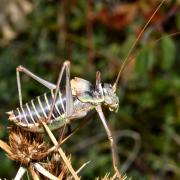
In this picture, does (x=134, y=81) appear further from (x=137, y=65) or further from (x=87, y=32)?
(x=137, y=65)

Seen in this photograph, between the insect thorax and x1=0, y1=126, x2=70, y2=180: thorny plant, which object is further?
the insect thorax

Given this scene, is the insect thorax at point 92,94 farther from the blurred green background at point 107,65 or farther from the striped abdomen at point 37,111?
the blurred green background at point 107,65

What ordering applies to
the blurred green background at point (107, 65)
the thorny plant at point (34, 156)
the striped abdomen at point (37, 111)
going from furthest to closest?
the blurred green background at point (107, 65), the striped abdomen at point (37, 111), the thorny plant at point (34, 156)

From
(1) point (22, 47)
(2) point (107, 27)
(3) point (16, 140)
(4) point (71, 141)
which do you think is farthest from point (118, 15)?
(3) point (16, 140)

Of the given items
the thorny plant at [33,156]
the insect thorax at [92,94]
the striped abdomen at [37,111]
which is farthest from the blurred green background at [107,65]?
the thorny plant at [33,156]

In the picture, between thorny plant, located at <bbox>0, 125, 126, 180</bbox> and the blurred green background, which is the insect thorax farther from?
the blurred green background

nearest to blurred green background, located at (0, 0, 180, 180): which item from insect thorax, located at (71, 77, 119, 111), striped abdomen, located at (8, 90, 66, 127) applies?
insect thorax, located at (71, 77, 119, 111)

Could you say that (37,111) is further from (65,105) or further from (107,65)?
(107,65)
